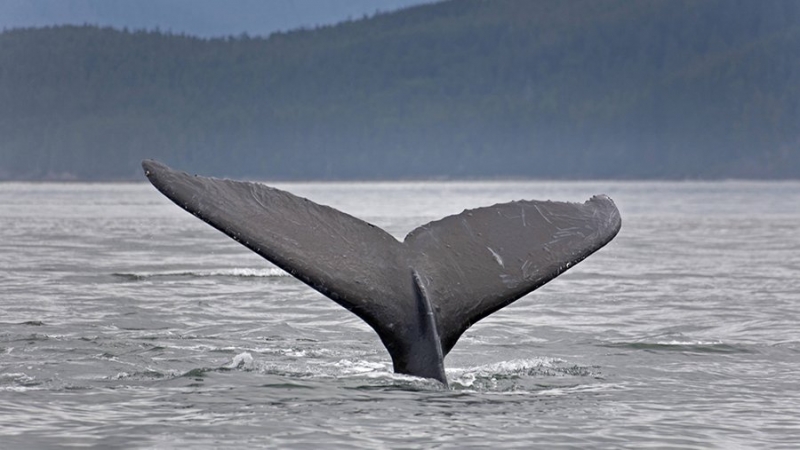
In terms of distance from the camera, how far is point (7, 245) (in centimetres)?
2409

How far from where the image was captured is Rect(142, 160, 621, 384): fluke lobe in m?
7.06

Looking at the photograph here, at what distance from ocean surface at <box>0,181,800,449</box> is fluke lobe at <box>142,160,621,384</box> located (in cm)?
49

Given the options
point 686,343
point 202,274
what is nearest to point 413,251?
point 686,343

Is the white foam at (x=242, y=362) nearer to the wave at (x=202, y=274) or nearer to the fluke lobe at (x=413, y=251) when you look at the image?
the fluke lobe at (x=413, y=251)

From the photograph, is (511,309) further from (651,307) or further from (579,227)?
(579,227)

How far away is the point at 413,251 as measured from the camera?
777 cm

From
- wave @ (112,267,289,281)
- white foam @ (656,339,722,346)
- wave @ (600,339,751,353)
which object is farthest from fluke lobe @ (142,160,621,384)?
wave @ (112,267,289,281)

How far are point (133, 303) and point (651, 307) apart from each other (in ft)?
17.5

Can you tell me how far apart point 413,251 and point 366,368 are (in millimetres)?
1618

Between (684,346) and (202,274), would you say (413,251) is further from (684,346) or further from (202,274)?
(202,274)

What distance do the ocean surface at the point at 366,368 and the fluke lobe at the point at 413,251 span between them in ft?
1.62

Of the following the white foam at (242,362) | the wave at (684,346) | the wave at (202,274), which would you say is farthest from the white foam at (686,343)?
the wave at (202,274)

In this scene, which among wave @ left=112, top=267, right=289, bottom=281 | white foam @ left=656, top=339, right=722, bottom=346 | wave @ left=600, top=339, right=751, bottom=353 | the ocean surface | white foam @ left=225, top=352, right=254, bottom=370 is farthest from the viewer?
wave @ left=112, top=267, right=289, bottom=281

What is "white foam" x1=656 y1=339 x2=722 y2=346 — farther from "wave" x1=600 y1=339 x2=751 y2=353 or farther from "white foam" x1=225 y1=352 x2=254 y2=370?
"white foam" x1=225 y1=352 x2=254 y2=370
